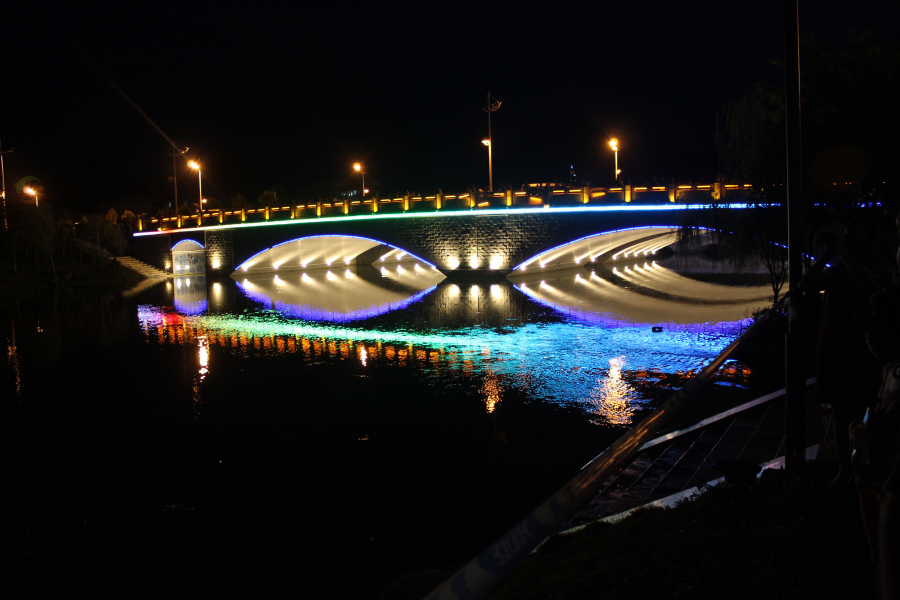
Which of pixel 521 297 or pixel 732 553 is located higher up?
pixel 732 553

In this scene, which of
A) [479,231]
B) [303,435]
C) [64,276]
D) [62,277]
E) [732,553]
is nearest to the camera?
[732,553]

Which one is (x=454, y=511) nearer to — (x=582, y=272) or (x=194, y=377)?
(x=194, y=377)

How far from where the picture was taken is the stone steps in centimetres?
3794

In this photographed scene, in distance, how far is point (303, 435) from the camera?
6.62 meters

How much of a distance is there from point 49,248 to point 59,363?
21879 millimetres

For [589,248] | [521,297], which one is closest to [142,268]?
[589,248]

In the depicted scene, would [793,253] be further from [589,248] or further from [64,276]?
[64,276]

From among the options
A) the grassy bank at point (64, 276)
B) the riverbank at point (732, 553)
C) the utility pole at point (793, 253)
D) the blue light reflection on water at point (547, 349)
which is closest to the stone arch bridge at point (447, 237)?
the grassy bank at point (64, 276)

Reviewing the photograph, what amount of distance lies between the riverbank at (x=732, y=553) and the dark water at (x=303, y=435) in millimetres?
1269

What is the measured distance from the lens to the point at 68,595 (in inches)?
149

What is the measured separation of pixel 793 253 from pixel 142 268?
4070 cm

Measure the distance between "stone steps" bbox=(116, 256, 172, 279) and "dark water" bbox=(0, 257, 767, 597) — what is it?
23812 mm

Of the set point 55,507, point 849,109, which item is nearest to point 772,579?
point 55,507

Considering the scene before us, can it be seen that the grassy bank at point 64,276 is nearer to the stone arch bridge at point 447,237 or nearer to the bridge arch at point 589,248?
the stone arch bridge at point 447,237
